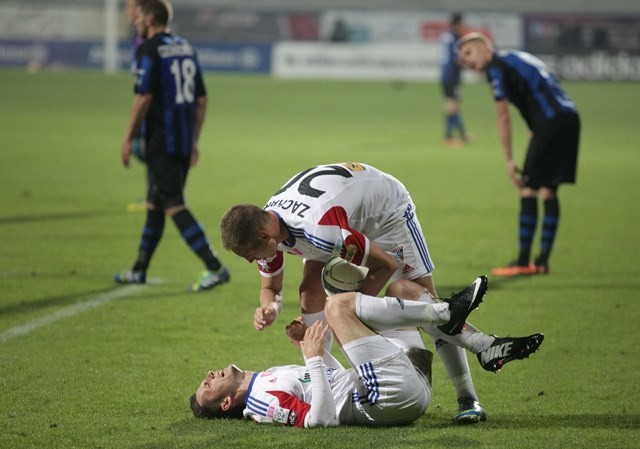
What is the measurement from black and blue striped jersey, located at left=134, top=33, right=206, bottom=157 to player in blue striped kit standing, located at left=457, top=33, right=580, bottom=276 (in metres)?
2.52

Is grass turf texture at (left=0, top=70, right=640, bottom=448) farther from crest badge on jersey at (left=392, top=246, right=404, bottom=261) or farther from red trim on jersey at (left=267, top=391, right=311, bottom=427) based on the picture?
crest badge on jersey at (left=392, top=246, right=404, bottom=261)

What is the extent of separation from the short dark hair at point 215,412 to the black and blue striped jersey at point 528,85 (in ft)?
16.9

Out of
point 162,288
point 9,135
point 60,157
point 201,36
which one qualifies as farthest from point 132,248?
point 201,36

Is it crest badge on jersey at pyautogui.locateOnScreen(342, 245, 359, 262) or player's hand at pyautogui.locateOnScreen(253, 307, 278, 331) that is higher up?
crest badge on jersey at pyautogui.locateOnScreen(342, 245, 359, 262)

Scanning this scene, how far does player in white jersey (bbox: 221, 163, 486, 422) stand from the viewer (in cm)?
522

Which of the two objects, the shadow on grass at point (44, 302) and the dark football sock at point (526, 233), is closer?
the shadow on grass at point (44, 302)

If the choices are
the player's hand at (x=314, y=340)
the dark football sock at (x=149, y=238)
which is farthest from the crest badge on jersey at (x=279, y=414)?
the dark football sock at (x=149, y=238)

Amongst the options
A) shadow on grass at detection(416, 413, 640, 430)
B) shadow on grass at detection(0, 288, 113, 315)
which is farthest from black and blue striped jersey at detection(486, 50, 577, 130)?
shadow on grass at detection(416, 413, 640, 430)

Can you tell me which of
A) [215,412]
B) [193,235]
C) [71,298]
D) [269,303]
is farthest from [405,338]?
[71,298]

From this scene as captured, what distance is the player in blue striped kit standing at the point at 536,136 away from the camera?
31.7 feet

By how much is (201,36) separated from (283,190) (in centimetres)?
3409

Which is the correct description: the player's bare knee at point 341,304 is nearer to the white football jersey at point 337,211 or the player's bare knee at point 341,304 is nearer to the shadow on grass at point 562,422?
the white football jersey at point 337,211

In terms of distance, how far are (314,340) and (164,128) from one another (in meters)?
4.08

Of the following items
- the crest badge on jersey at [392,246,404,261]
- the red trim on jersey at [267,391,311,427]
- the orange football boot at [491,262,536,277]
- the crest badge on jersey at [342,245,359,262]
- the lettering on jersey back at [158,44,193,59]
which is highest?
the lettering on jersey back at [158,44,193,59]
